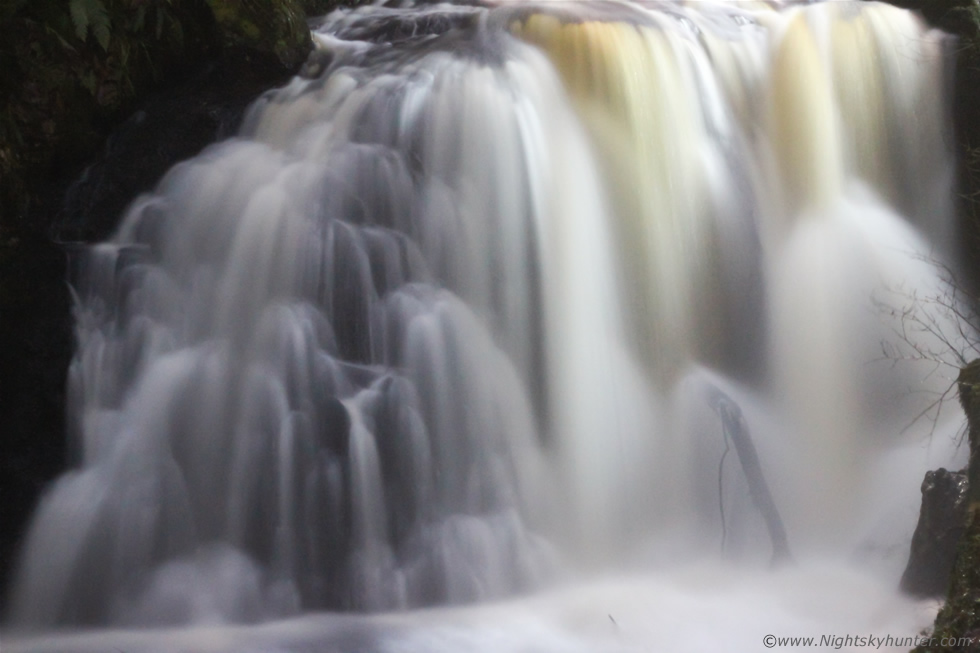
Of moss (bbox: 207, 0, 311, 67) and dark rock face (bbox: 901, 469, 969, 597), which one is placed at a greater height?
moss (bbox: 207, 0, 311, 67)

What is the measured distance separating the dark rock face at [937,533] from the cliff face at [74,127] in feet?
14.9

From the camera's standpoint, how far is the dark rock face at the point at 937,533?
440 cm

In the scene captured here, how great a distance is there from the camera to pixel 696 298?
19.7ft

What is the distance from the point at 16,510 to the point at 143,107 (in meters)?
3.00

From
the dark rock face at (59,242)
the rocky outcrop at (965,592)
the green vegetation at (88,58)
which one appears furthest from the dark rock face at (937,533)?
the green vegetation at (88,58)

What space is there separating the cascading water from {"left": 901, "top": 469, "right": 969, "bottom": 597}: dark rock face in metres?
0.18

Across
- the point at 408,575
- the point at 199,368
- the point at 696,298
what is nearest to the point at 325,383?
the point at 199,368

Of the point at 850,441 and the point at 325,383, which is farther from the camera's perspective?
the point at 850,441

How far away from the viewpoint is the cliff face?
203 inches

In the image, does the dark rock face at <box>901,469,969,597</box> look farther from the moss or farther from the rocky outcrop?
the moss

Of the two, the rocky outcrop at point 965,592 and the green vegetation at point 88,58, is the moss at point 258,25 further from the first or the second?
the rocky outcrop at point 965,592

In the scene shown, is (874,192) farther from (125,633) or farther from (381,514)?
(125,633)

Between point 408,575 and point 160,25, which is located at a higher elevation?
point 160,25

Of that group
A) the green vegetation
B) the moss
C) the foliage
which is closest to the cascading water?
the moss
